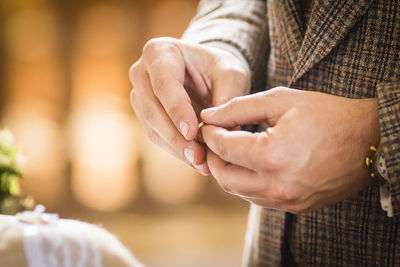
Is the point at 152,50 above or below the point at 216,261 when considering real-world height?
above

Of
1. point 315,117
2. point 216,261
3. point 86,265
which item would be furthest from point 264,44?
point 216,261

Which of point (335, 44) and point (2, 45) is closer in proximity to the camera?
point (335, 44)

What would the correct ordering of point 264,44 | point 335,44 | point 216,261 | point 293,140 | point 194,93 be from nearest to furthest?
point 293,140 < point 335,44 < point 194,93 < point 264,44 < point 216,261

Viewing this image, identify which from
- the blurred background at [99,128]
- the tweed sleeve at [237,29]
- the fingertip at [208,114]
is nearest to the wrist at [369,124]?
the fingertip at [208,114]

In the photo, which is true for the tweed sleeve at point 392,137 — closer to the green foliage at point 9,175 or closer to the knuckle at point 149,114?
the knuckle at point 149,114

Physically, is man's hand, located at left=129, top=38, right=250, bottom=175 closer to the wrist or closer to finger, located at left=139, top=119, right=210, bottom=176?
finger, located at left=139, top=119, right=210, bottom=176

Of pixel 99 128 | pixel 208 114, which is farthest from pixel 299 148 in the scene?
pixel 99 128

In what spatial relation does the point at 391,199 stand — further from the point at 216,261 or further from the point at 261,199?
the point at 216,261

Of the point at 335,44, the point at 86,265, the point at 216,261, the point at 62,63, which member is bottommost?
the point at 216,261
